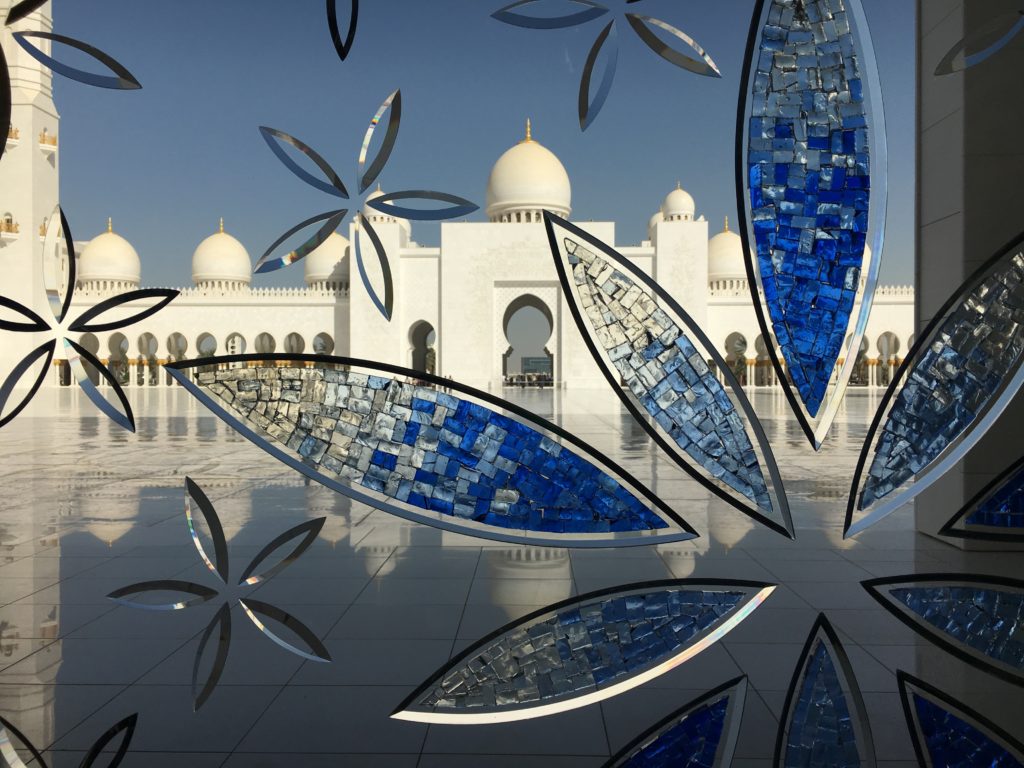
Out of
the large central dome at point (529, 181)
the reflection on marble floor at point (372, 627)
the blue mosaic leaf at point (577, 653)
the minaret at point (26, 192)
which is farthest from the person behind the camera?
the large central dome at point (529, 181)

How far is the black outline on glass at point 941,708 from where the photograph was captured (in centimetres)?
142

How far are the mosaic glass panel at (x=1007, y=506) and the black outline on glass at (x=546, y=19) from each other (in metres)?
1.35

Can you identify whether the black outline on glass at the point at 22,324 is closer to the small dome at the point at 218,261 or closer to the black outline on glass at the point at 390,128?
the black outline on glass at the point at 390,128

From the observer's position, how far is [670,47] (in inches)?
64.7

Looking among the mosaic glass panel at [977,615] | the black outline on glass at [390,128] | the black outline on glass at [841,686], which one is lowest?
the black outline on glass at [841,686]

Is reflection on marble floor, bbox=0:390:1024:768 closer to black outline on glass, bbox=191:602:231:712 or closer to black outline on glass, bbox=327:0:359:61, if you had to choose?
black outline on glass, bbox=191:602:231:712

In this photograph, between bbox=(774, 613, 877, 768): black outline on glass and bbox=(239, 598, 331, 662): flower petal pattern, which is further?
bbox=(239, 598, 331, 662): flower petal pattern

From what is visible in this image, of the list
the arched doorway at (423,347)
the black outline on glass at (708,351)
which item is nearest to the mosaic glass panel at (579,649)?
the black outline on glass at (708,351)

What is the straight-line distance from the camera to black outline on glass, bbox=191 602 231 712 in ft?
5.27

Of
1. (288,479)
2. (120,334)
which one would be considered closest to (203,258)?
(120,334)

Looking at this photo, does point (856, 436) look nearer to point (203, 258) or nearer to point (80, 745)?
point (80, 745)

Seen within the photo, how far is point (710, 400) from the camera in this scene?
1.69 metres

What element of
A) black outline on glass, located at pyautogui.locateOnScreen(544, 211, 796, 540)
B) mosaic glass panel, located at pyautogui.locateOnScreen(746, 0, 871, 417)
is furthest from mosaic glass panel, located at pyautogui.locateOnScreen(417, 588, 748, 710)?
mosaic glass panel, located at pyautogui.locateOnScreen(746, 0, 871, 417)

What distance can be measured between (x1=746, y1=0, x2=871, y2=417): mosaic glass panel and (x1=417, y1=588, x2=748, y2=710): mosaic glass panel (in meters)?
0.59
